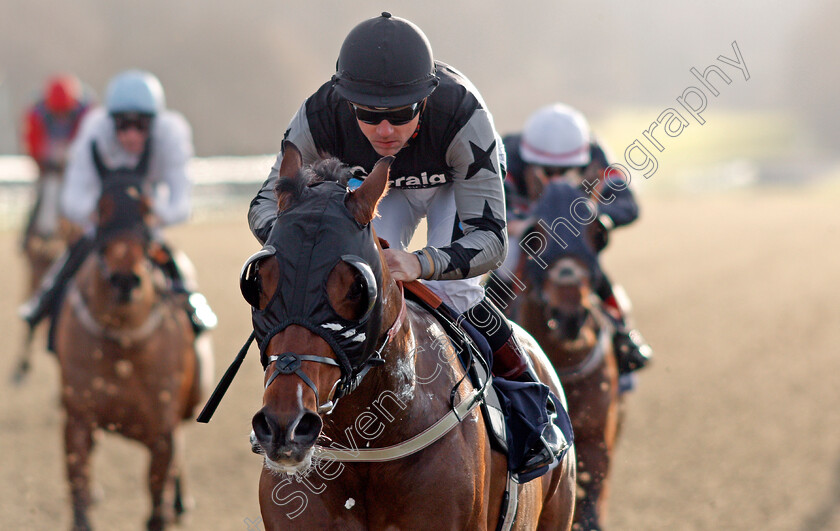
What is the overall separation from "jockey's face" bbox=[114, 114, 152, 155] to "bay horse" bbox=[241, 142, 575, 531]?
4.49 meters

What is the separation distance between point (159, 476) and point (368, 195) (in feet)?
13.4

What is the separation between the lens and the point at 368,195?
2477 millimetres

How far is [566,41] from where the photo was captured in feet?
187

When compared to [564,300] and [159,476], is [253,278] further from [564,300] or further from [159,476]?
[159,476]

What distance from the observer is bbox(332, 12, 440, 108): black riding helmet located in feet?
9.14

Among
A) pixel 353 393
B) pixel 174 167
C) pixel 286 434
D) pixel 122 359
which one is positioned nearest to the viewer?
pixel 286 434

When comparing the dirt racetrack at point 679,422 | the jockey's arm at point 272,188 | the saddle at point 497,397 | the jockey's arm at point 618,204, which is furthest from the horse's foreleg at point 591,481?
the jockey's arm at point 272,188

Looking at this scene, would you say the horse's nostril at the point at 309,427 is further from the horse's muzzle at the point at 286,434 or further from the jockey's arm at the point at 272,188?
the jockey's arm at the point at 272,188

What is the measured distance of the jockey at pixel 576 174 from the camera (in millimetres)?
5926

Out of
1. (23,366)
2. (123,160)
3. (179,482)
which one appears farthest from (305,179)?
(23,366)

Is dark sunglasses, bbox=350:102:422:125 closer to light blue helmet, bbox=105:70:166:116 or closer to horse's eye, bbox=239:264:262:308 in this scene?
horse's eye, bbox=239:264:262:308

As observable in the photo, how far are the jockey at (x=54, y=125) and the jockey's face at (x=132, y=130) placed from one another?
13.3 feet

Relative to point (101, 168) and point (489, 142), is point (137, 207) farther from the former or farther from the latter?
point (489, 142)

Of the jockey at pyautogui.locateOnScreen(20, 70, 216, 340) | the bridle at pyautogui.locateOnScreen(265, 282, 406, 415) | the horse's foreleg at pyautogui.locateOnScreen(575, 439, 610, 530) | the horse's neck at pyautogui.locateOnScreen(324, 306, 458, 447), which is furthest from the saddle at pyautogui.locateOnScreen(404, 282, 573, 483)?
the jockey at pyautogui.locateOnScreen(20, 70, 216, 340)
